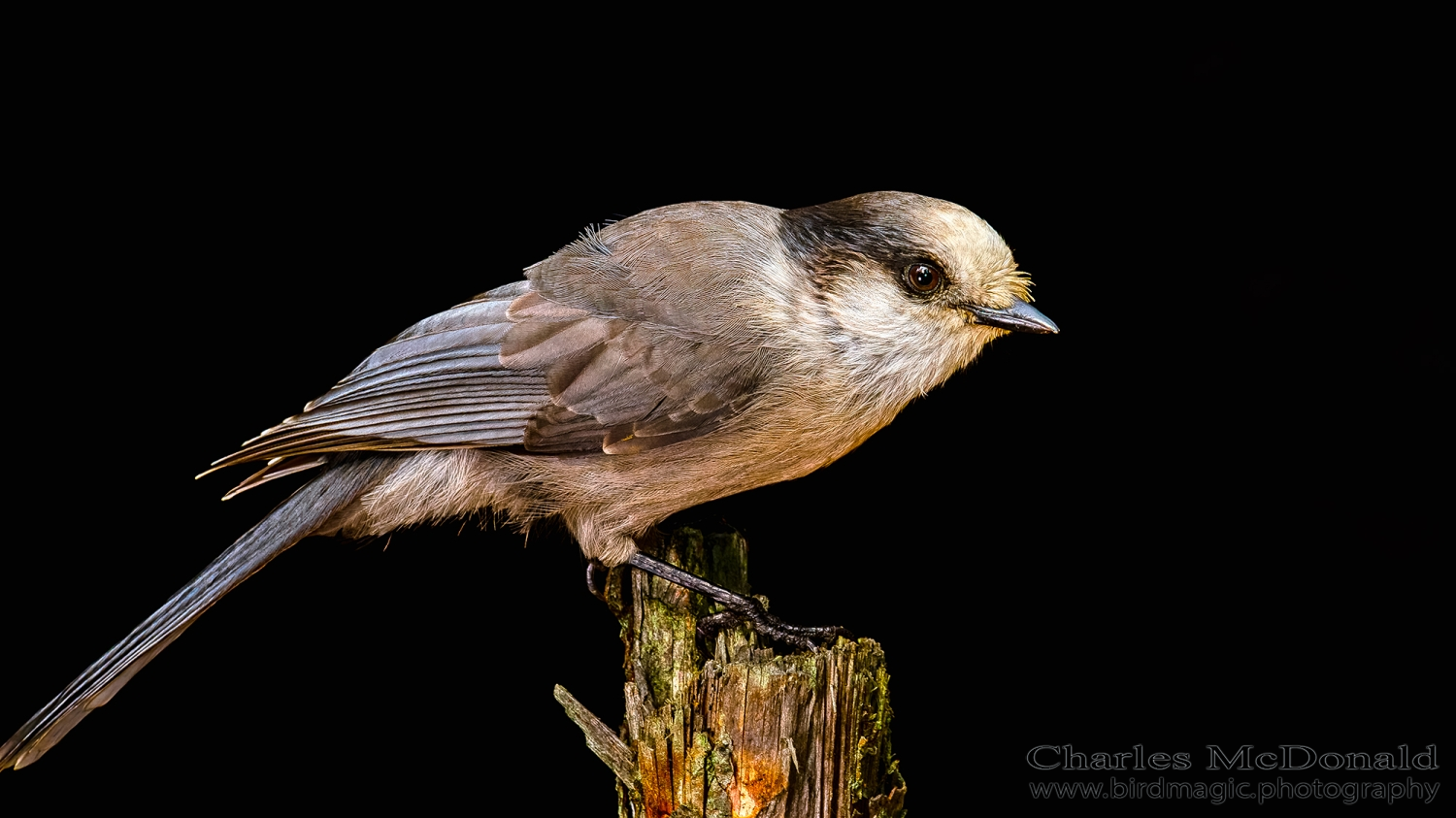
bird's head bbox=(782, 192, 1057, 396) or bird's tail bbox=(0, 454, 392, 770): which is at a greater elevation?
bird's head bbox=(782, 192, 1057, 396)

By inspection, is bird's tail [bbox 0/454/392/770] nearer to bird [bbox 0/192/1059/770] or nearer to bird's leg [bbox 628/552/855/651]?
bird [bbox 0/192/1059/770]

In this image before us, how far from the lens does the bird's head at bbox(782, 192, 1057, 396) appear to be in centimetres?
291

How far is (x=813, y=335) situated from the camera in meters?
3.01

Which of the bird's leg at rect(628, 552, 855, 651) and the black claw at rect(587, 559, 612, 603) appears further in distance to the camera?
the black claw at rect(587, 559, 612, 603)

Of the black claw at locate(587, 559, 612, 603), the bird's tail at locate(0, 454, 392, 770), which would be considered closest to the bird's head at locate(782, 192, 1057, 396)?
the black claw at locate(587, 559, 612, 603)

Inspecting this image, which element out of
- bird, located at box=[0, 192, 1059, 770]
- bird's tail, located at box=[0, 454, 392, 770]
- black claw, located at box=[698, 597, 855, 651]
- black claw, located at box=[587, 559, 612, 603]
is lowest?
black claw, located at box=[698, 597, 855, 651]

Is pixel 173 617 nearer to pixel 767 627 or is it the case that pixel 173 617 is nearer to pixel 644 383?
pixel 644 383

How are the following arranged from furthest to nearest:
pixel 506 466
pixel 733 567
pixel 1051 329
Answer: pixel 733 567, pixel 506 466, pixel 1051 329

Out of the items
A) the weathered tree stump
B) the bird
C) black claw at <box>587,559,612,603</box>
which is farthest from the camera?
black claw at <box>587,559,612,603</box>

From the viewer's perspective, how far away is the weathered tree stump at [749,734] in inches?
112

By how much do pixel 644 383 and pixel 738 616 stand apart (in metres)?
0.62

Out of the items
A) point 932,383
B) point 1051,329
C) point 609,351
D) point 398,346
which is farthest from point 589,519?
point 1051,329

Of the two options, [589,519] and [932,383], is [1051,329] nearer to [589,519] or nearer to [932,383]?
[932,383]

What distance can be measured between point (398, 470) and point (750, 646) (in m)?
0.97
